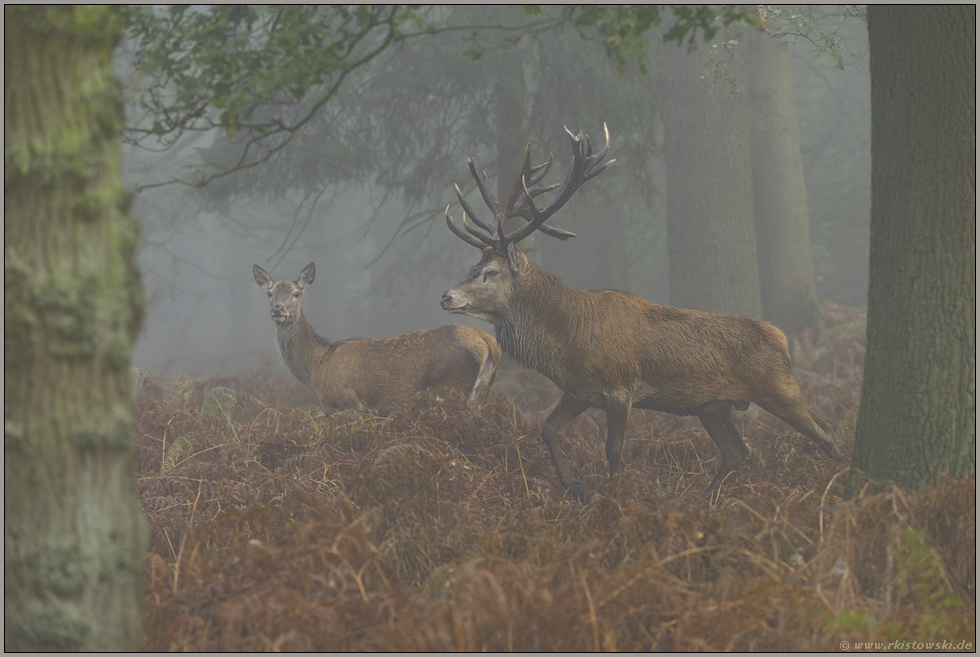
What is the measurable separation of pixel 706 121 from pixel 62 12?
30.9ft

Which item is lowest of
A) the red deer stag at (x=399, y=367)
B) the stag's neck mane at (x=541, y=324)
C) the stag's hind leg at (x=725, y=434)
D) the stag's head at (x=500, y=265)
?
the stag's hind leg at (x=725, y=434)

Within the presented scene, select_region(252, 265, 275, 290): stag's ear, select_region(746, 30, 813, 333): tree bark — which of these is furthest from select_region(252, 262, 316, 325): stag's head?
select_region(746, 30, 813, 333): tree bark

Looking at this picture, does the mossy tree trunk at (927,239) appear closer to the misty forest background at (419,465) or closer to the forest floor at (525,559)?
the misty forest background at (419,465)

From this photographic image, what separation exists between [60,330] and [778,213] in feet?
41.9

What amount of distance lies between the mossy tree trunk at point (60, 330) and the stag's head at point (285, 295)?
6.01 metres

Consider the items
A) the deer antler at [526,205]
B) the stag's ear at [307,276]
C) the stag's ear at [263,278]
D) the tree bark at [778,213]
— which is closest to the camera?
the deer antler at [526,205]

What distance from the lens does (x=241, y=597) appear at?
350 centimetres

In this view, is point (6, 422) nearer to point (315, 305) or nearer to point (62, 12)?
point (62, 12)

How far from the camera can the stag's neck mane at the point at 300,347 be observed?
8828mm

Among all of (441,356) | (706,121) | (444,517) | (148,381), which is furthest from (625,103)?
(444,517)

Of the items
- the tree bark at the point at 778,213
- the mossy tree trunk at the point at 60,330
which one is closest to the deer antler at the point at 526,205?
the mossy tree trunk at the point at 60,330

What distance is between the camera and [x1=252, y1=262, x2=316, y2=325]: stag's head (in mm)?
8938

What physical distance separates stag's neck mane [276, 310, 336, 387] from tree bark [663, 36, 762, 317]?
15.6 ft

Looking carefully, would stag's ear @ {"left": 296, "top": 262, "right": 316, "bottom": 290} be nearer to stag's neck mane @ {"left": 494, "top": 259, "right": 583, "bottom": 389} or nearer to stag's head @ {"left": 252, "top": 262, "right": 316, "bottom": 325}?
stag's head @ {"left": 252, "top": 262, "right": 316, "bottom": 325}
